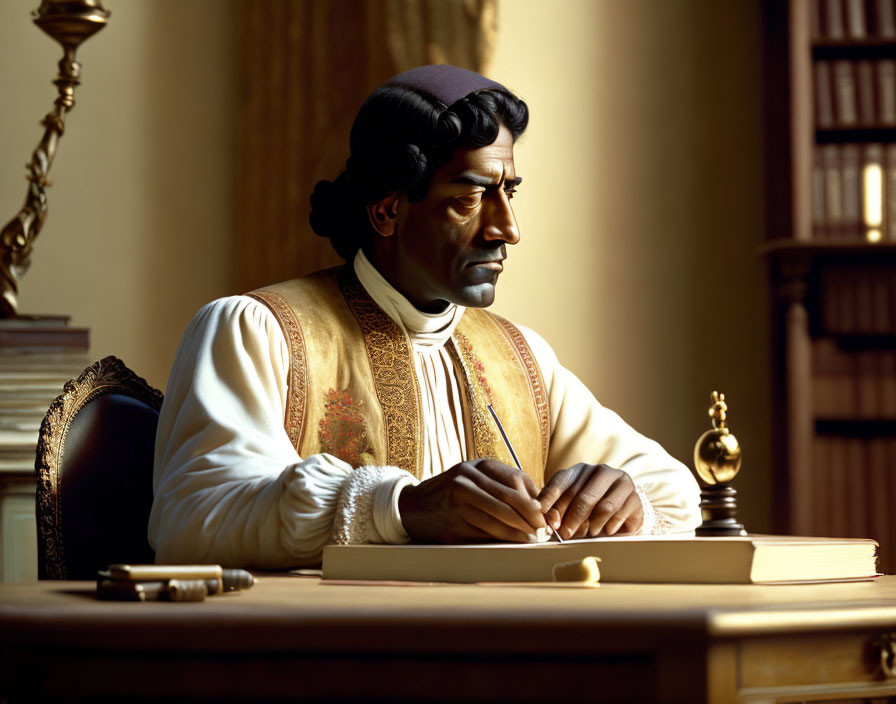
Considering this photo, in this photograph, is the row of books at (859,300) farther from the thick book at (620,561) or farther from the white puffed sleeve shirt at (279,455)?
the thick book at (620,561)

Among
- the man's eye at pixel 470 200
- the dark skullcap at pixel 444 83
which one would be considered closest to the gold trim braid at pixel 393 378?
the man's eye at pixel 470 200

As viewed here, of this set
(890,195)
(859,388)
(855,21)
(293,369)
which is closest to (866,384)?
(859,388)

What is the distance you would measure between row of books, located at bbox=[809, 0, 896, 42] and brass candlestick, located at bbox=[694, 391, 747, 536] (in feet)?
9.86

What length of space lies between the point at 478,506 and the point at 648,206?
320cm

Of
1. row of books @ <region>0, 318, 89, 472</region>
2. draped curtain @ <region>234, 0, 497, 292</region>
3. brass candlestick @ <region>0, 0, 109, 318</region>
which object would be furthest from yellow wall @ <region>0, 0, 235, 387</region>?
row of books @ <region>0, 318, 89, 472</region>

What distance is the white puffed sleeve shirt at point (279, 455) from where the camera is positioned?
6.16ft

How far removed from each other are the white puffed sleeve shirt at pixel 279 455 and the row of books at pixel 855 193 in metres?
1.97

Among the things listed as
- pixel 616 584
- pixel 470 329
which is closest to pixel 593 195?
pixel 470 329

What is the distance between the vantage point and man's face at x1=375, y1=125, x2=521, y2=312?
2.37 meters

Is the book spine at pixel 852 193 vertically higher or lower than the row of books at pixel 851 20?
lower

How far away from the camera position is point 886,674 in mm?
1281

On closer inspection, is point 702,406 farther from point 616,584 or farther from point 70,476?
point 616,584

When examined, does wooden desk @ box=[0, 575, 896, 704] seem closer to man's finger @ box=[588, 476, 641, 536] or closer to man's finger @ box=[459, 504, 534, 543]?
man's finger @ box=[459, 504, 534, 543]

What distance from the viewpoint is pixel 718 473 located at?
1711 millimetres
